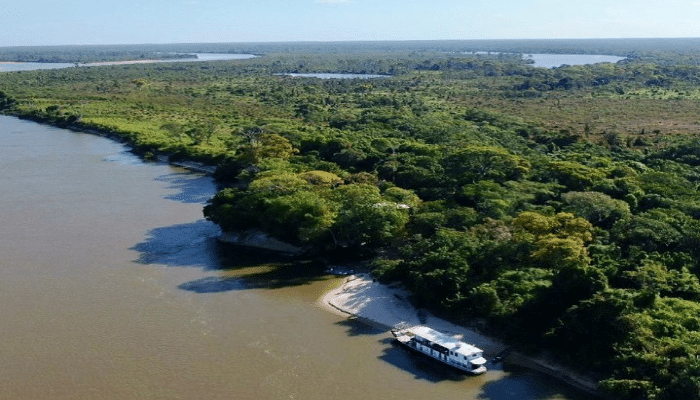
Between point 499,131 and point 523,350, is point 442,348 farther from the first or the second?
point 499,131

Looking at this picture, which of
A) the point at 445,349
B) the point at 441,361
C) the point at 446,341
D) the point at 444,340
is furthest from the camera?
the point at 444,340

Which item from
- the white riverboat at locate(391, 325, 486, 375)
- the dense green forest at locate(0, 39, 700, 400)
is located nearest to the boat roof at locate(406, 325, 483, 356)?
the white riverboat at locate(391, 325, 486, 375)

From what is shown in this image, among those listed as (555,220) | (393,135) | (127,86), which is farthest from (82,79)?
(555,220)

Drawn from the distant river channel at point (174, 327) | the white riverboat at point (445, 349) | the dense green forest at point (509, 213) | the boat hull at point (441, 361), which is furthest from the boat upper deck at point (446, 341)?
the dense green forest at point (509, 213)

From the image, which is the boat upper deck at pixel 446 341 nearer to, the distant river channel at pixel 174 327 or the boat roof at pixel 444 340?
the boat roof at pixel 444 340

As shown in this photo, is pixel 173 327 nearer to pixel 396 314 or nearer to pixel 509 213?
pixel 396 314

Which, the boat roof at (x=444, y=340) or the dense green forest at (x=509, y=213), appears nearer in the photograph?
the dense green forest at (x=509, y=213)

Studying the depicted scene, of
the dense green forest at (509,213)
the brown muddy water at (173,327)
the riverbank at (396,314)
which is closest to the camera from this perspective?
the brown muddy water at (173,327)

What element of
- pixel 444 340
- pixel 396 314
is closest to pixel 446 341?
pixel 444 340

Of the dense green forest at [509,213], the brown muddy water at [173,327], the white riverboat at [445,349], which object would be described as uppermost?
the dense green forest at [509,213]
